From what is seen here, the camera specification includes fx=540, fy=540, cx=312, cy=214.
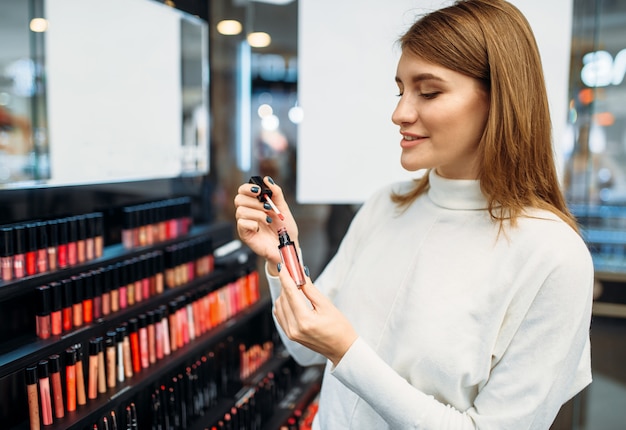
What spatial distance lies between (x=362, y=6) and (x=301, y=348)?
113 centimetres

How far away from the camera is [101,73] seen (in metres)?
1.26

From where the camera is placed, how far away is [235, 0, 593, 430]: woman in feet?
2.34

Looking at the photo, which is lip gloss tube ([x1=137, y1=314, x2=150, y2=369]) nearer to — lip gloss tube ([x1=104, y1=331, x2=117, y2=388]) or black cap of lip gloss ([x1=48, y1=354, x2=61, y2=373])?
lip gloss tube ([x1=104, y1=331, x2=117, y2=388])

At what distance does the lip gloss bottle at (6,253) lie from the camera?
3.10ft

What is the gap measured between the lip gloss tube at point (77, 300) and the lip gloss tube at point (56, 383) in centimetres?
10

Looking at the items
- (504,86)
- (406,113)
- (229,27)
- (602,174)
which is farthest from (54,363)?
(602,174)

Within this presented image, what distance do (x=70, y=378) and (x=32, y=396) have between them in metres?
0.08

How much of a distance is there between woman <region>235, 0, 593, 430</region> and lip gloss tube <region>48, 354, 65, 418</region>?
413 millimetres

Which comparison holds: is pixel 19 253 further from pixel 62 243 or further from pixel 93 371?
pixel 93 371

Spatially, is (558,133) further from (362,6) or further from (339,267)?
(339,267)

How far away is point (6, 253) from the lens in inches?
37.2

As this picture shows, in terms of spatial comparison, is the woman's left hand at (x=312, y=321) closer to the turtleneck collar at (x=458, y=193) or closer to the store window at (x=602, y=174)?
the turtleneck collar at (x=458, y=193)

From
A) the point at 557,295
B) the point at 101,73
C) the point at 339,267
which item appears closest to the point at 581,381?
the point at 557,295

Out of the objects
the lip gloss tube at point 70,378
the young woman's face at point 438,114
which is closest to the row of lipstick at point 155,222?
the lip gloss tube at point 70,378
